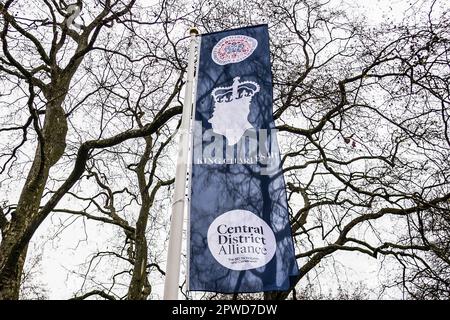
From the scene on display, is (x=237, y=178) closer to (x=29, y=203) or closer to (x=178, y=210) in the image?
(x=178, y=210)

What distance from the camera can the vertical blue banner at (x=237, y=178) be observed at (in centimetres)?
392

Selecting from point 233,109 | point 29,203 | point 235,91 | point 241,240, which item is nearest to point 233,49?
point 235,91

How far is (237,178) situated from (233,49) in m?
1.67

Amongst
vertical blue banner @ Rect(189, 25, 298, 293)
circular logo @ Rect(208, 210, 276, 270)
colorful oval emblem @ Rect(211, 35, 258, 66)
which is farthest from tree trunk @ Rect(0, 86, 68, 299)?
circular logo @ Rect(208, 210, 276, 270)

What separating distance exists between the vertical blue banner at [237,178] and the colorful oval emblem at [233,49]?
1 centimetres

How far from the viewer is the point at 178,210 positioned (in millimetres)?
4156

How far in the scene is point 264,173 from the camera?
173 inches

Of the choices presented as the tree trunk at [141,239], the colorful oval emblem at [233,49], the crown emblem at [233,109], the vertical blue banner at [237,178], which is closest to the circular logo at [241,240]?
the vertical blue banner at [237,178]

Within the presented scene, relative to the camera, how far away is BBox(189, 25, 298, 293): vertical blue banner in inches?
154

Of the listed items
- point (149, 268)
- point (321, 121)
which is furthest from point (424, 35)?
point (149, 268)

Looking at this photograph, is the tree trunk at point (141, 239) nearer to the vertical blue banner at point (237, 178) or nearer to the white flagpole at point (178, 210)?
the white flagpole at point (178, 210)

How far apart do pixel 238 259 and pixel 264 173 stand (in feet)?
3.08
